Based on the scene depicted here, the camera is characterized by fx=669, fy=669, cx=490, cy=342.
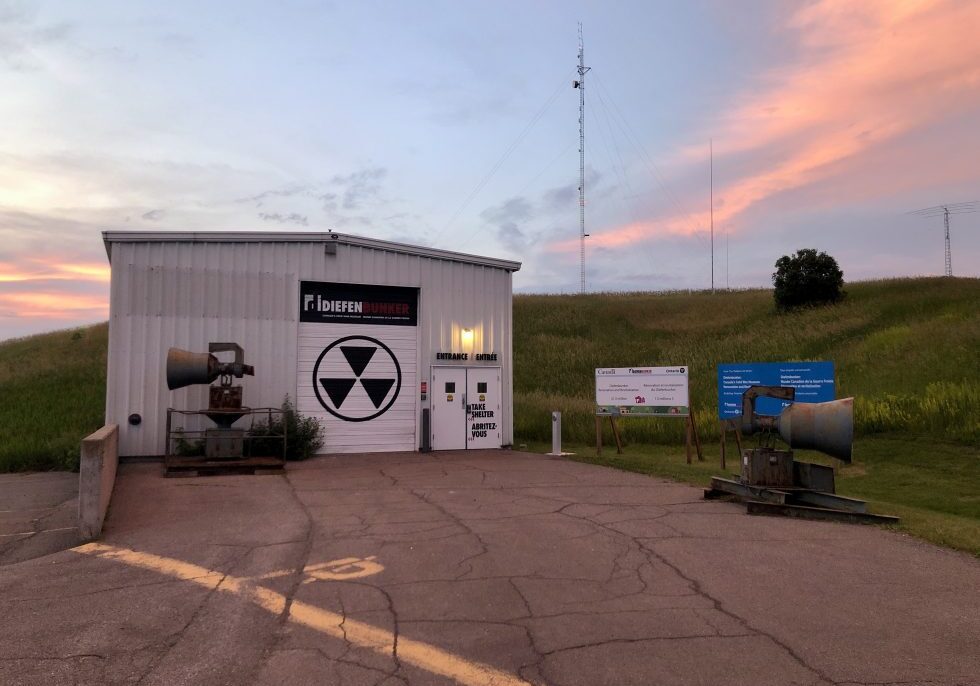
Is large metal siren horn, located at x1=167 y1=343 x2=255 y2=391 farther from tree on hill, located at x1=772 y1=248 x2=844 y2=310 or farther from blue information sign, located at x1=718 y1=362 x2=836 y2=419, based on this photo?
tree on hill, located at x1=772 y1=248 x2=844 y2=310

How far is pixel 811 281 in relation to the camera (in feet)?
183

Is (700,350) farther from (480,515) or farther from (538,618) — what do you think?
(538,618)

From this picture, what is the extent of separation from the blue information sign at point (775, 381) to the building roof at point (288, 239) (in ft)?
22.7

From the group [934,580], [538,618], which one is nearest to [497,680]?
[538,618]

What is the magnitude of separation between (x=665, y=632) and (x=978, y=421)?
1542cm

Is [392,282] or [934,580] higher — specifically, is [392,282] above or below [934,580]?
above

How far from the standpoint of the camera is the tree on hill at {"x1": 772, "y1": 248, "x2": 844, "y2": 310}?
55.6 m

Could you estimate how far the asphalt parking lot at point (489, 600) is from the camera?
4.44 meters

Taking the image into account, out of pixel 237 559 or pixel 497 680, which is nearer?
pixel 497 680

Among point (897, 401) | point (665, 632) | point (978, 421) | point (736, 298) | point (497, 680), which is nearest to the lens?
point (497, 680)

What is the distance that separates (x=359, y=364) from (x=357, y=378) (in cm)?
38

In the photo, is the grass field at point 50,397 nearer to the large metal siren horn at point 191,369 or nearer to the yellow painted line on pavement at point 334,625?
the large metal siren horn at point 191,369

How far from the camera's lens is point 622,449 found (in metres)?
20.0

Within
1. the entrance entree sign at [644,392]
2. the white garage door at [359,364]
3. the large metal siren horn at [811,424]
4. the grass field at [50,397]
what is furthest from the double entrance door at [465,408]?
the large metal siren horn at [811,424]
